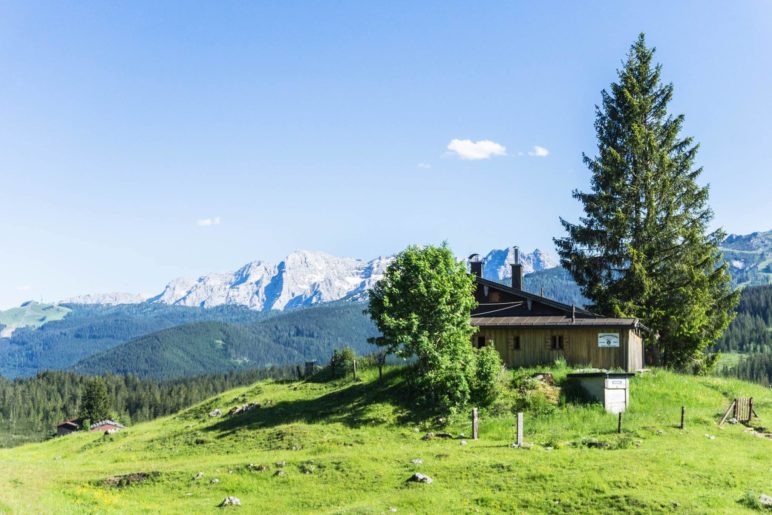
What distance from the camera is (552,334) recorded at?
51406mm

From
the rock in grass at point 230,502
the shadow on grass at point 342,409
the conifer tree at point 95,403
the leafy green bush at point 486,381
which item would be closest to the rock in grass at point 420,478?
the rock in grass at point 230,502

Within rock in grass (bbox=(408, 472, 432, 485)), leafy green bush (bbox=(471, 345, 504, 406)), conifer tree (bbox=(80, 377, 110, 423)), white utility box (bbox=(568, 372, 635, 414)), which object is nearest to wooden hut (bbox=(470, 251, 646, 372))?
leafy green bush (bbox=(471, 345, 504, 406))

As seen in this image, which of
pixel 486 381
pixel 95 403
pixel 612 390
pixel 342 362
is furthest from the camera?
pixel 95 403

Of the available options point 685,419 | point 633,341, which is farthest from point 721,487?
point 633,341

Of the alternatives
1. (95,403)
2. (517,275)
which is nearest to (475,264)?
(517,275)

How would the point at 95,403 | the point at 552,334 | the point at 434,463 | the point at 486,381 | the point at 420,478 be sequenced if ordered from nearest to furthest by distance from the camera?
the point at 420,478 → the point at 434,463 → the point at 486,381 → the point at 552,334 → the point at 95,403

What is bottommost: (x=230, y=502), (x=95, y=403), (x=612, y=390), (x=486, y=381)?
(x=95, y=403)

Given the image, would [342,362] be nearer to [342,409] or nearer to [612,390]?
[342,409]

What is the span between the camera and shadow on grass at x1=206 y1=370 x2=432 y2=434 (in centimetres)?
4481

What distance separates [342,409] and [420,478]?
20788mm

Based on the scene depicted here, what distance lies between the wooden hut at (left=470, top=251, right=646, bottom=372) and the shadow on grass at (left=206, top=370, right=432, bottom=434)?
8.10 metres

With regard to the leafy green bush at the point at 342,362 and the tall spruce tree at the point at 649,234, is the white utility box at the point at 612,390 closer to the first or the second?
the tall spruce tree at the point at 649,234

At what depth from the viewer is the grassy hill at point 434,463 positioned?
24547 mm

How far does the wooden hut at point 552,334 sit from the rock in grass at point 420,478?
2179 centimetres
